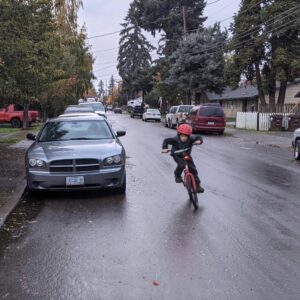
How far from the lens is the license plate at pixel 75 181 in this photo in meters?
8.77

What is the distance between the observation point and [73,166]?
8836 millimetres

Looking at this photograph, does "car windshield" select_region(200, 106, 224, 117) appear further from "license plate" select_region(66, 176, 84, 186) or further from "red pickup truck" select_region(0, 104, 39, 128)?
"license plate" select_region(66, 176, 84, 186)

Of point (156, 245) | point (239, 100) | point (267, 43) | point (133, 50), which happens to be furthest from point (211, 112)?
point (133, 50)

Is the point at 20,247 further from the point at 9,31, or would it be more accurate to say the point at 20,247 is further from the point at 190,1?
the point at 190,1

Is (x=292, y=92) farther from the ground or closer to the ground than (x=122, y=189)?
farther from the ground

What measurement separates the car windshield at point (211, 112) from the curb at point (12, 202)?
2034 centimetres

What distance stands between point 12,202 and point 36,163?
82 cm

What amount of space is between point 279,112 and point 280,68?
4.60m

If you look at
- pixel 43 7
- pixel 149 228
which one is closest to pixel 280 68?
pixel 43 7

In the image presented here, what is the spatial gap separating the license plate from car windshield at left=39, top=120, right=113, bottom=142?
5.01 ft

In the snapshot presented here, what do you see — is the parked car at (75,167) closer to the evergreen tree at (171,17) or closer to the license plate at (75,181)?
the license plate at (75,181)

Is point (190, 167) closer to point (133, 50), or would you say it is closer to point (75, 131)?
point (75, 131)

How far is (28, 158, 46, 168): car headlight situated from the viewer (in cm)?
888

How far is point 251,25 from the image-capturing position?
3831cm
